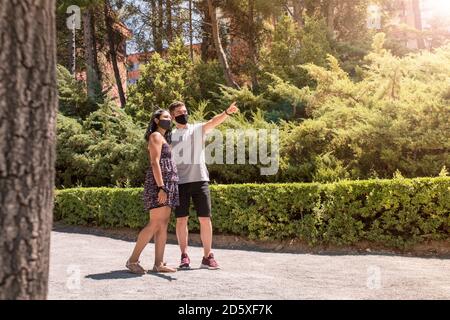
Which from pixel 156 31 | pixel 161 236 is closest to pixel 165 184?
pixel 161 236

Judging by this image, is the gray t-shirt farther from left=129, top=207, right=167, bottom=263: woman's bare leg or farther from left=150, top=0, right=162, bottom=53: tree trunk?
left=150, top=0, right=162, bottom=53: tree trunk

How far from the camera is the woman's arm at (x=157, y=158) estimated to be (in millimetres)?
5898

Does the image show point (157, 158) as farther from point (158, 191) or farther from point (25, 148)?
point (25, 148)

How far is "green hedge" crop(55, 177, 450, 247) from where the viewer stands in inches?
335

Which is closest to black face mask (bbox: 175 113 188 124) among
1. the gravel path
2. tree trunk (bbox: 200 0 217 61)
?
the gravel path

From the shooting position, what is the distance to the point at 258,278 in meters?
6.12

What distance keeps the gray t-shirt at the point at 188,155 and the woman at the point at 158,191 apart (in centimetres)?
20

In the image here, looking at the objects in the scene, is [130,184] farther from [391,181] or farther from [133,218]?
[391,181]

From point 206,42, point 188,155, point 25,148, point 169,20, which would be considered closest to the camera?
point 25,148

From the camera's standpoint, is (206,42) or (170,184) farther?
(206,42)

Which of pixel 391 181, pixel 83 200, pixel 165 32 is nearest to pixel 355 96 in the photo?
pixel 391 181

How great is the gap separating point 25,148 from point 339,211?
7153 millimetres

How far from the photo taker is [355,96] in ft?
42.4

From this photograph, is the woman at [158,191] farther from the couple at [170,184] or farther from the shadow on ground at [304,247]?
the shadow on ground at [304,247]
